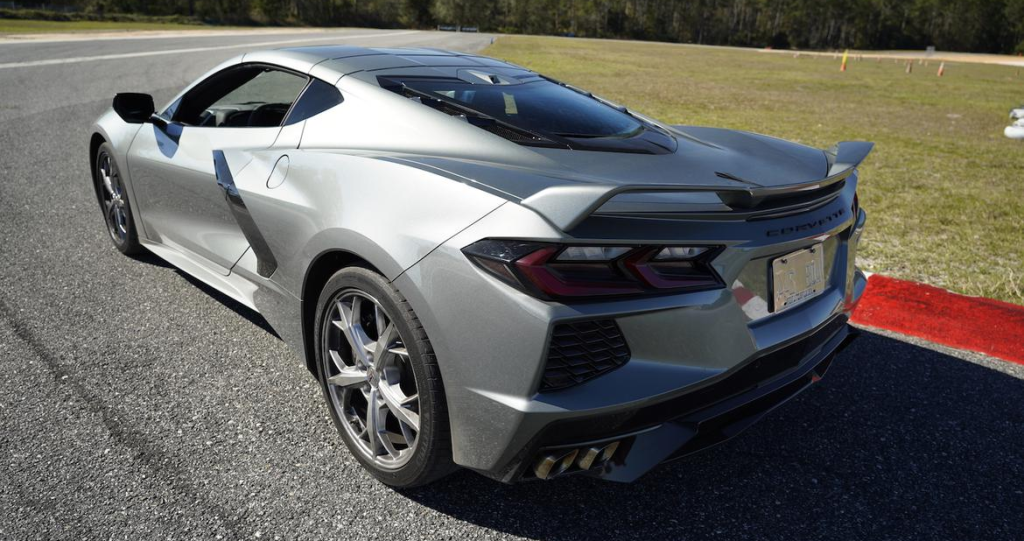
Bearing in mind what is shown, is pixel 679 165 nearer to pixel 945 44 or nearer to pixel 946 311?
pixel 946 311

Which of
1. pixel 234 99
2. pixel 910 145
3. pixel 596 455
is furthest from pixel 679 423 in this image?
pixel 910 145

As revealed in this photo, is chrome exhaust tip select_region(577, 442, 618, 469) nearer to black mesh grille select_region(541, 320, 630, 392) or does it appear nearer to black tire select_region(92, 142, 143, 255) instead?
black mesh grille select_region(541, 320, 630, 392)

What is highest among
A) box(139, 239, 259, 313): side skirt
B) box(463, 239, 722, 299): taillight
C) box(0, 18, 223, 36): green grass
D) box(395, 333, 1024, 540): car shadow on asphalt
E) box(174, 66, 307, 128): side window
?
box(0, 18, 223, 36): green grass

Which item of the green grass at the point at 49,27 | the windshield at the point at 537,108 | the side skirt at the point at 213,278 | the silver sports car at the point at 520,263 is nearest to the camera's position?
the silver sports car at the point at 520,263

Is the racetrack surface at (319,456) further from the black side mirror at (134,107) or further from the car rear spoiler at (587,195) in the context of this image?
the car rear spoiler at (587,195)

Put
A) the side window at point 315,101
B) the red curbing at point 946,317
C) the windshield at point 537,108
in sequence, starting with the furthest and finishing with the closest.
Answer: the red curbing at point 946,317 → the side window at point 315,101 → the windshield at point 537,108

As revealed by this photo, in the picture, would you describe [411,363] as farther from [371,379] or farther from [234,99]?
[234,99]

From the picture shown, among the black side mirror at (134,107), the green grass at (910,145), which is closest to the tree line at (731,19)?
the green grass at (910,145)

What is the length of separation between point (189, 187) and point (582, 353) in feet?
7.73

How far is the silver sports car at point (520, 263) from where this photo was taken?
193 cm

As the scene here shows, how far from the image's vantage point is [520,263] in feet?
6.24

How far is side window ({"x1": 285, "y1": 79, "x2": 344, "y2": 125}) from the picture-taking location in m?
2.86

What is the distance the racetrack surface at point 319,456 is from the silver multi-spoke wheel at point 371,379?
0.15 meters

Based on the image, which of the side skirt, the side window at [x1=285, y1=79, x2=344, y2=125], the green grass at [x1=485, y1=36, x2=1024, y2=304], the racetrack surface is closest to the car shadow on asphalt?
the racetrack surface
